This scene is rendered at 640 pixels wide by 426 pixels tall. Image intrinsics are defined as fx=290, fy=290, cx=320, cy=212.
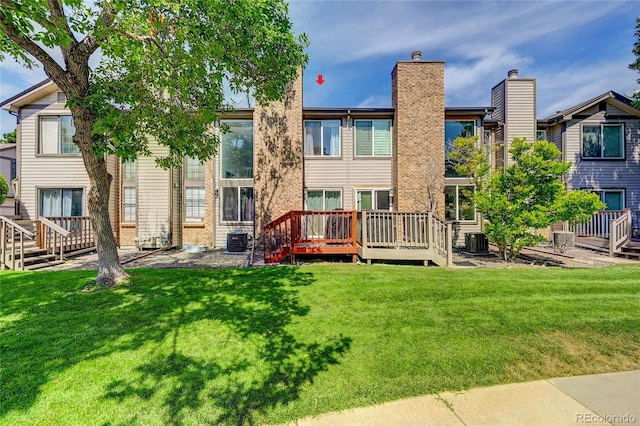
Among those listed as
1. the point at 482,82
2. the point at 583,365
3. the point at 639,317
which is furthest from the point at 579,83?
the point at 583,365

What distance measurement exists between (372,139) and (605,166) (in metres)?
11.5

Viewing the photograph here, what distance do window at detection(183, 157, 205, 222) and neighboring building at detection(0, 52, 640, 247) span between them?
45 millimetres

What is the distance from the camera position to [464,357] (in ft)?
11.5

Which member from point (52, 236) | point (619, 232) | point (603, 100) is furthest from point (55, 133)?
point (603, 100)

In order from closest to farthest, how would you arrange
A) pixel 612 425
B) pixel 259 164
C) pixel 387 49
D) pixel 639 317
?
pixel 612 425 → pixel 639 317 → pixel 259 164 → pixel 387 49

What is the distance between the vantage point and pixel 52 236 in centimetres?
949

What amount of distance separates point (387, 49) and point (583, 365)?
1371 cm

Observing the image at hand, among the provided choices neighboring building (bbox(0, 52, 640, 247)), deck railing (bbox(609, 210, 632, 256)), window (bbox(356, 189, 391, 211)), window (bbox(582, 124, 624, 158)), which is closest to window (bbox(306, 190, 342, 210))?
neighboring building (bbox(0, 52, 640, 247))

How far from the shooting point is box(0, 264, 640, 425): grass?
2787mm

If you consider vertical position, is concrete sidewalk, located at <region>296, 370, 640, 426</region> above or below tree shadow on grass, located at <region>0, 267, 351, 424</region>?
below

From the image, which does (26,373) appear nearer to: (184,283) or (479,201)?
(184,283)

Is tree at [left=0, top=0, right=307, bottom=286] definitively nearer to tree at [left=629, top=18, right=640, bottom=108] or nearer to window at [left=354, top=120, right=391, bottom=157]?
window at [left=354, top=120, right=391, bottom=157]

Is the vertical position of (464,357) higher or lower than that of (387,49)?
lower

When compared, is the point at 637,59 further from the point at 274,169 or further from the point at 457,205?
the point at 274,169
